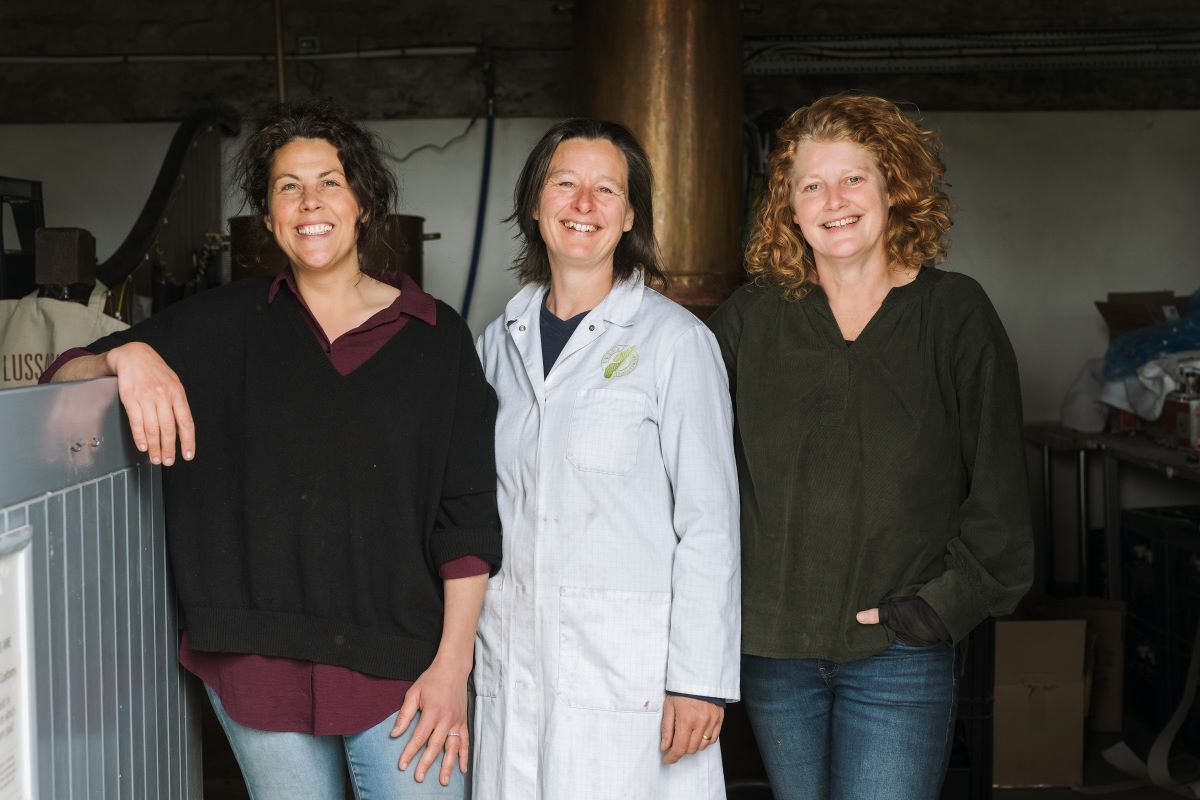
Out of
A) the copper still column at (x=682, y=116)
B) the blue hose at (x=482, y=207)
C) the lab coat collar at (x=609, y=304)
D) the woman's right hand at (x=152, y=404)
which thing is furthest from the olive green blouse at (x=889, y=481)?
the blue hose at (x=482, y=207)

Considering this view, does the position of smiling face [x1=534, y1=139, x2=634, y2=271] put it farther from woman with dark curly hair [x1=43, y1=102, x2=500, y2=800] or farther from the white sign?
the white sign

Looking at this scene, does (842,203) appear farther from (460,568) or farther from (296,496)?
(296,496)

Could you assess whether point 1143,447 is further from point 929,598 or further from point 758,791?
point 929,598

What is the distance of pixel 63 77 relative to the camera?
5.10 m

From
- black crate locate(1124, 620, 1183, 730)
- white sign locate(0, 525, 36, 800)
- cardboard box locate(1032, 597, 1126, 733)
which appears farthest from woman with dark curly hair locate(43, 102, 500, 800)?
black crate locate(1124, 620, 1183, 730)

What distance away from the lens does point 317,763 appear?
149cm

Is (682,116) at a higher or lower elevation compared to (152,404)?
higher

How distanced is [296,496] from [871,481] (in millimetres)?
791

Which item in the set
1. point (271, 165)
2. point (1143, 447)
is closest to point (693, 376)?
point (271, 165)

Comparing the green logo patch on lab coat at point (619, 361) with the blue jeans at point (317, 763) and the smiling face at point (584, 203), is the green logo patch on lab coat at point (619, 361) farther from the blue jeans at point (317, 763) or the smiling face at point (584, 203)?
the blue jeans at point (317, 763)

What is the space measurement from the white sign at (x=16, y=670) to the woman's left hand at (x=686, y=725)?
0.83m

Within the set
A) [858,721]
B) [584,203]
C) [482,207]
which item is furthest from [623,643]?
[482,207]

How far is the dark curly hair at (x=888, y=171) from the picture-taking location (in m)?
1.70

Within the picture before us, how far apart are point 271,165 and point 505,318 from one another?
441 mm
